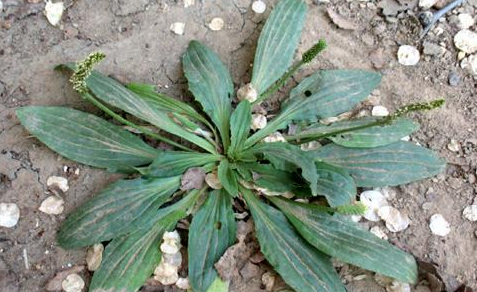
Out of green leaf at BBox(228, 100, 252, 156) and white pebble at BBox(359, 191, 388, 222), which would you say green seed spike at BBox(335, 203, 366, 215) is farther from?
green leaf at BBox(228, 100, 252, 156)

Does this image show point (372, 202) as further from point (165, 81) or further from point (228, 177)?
point (165, 81)

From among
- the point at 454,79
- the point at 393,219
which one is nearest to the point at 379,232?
the point at 393,219

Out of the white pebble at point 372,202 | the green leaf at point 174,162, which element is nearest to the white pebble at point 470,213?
the white pebble at point 372,202

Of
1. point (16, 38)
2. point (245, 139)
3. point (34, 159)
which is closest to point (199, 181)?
point (245, 139)

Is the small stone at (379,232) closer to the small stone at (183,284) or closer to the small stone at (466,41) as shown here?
the small stone at (183,284)

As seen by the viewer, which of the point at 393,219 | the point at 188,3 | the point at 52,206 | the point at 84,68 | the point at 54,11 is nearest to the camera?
the point at 84,68

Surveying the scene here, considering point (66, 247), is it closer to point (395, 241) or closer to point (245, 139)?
point (245, 139)
